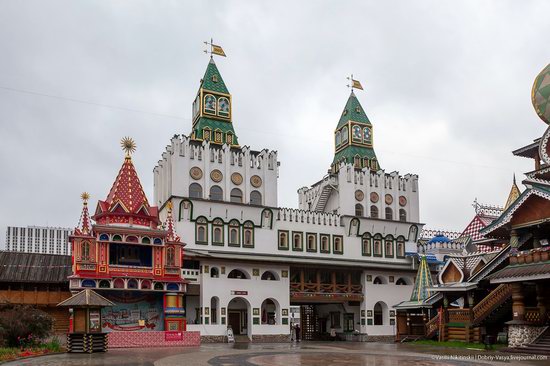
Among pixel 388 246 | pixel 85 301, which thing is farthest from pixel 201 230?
pixel 388 246

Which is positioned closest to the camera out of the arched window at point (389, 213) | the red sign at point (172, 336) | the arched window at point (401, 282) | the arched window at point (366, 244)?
the red sign at point (172, 336)

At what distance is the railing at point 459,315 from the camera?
34.4m

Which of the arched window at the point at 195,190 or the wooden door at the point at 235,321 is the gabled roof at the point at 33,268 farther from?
the wooden door at the point at 235,321

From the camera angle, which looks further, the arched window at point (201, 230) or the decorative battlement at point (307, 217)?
the decorative battlement at point (307, 217)

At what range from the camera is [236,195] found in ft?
165

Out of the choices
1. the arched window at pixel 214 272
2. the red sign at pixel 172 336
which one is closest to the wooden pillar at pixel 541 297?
the red sign at pixel 172 336

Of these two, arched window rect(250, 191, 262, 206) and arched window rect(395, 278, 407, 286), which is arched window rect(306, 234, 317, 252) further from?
arched window rect(395, 278, 407, 286)

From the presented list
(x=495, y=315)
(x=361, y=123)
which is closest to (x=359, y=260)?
(x=361, y=123)

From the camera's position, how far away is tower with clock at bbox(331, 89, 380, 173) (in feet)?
190

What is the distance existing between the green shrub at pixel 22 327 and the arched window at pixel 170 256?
1552cm

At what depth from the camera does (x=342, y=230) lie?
53.7 m

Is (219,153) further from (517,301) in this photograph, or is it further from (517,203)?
(517,301)

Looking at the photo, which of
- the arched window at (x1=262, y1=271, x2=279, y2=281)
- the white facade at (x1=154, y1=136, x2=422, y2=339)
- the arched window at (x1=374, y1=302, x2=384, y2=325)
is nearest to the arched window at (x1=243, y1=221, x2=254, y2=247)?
the white facade at (x1=154, y1=136, x2=422, y2=339)

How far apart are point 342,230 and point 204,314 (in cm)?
1456
